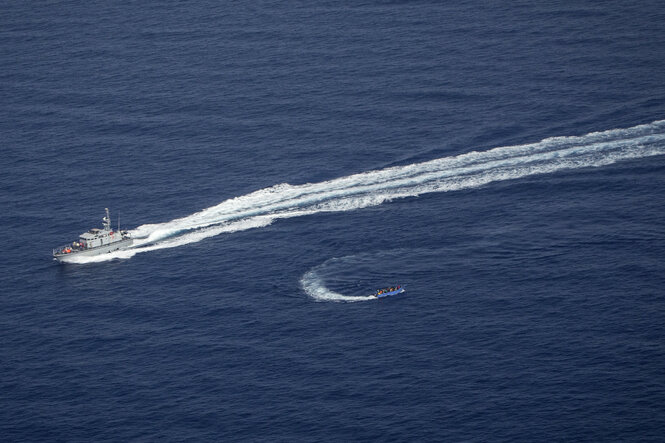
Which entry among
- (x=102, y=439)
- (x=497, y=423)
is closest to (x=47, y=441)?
(x=102, y=439)

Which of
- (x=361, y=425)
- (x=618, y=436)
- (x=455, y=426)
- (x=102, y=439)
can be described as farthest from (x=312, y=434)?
(x=618, y=436)

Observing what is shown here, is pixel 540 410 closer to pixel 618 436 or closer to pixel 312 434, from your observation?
pixel 618 436

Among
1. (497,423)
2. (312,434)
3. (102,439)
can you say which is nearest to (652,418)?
(497,423)

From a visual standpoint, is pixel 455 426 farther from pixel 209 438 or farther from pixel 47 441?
pixel 47 441

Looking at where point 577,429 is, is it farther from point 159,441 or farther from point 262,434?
point 159,441

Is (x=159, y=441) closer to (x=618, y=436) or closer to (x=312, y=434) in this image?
(x=312, y=434)

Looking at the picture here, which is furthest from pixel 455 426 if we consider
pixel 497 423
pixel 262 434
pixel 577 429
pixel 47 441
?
pixel 47 441
